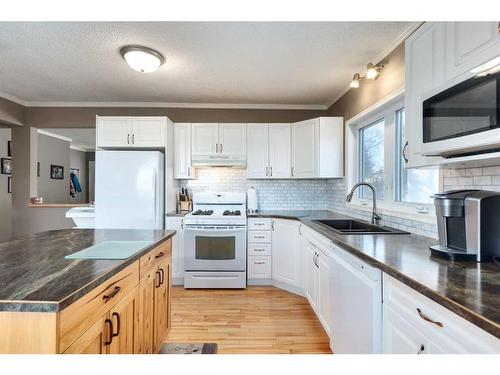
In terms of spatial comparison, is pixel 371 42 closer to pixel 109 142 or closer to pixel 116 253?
pixel 116 253

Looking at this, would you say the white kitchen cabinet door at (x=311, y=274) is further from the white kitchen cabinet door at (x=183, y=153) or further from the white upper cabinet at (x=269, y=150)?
the white kitchen cabinet door at (x=183, y=153)

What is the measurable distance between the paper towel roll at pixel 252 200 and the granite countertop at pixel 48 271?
204 cm

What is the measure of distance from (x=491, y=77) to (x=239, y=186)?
312 cm

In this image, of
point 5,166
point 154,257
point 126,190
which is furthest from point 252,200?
point 5,166

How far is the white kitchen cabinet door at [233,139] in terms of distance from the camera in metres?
3.66

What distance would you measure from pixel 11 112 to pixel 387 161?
4618mm

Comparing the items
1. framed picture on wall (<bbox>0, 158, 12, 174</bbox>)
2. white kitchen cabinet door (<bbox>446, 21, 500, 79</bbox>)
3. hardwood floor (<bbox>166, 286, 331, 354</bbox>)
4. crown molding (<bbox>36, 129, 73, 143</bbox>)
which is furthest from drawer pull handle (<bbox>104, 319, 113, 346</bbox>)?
crown molding (<bbox>36, 129, 73, 143</bbox>)

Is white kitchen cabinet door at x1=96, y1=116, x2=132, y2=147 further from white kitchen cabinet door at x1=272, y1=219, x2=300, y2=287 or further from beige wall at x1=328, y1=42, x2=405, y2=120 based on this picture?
beige wall at x1=328, y1=42, x2=405, y2=120

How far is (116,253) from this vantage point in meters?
1.40

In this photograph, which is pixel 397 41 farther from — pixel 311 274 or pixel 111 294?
pixel 111 294

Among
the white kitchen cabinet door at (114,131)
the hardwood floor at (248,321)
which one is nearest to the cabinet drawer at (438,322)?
the hardwood floor at (248,321)

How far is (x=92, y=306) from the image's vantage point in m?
1.01

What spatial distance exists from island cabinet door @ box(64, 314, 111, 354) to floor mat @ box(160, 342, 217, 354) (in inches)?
41.3
